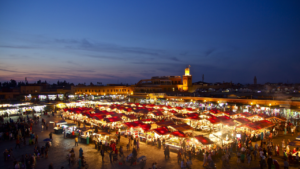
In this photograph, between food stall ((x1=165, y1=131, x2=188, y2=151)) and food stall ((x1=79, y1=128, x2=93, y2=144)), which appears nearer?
food stall ((x1=165, y1=131, x2=188, y2=151))

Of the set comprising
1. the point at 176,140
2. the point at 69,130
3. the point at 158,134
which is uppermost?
the point at 158,134

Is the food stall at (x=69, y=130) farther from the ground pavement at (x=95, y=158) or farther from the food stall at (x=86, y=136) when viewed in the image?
the food stall at (x=86, y=136)

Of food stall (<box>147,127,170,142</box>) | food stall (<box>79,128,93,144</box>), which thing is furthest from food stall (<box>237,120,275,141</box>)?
food stall (<box>79,128,93,144</box>)

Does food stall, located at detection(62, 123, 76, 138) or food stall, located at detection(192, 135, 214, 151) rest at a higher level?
food stall, located at detection(192, 135, 214, 151)

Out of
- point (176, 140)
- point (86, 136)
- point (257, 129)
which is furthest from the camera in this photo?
point (86, 136)

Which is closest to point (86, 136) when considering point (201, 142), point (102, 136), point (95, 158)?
point (102, 136)

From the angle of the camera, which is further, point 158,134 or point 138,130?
point 138,130

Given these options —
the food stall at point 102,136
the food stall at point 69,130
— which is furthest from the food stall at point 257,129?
the food stall at point 69,130

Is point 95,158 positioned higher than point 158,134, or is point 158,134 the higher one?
point 158,134

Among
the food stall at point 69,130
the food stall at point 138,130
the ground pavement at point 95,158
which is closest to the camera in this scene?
the ground pavement at point 95,158

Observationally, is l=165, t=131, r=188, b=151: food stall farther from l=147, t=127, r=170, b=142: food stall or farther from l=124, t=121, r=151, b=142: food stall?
l=124, t=121, r=151, b=142: food stall

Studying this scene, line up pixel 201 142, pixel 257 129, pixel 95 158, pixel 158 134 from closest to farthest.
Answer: pixel 201 142 → pixel 95 158 → pixel 158 134 → pixel 257 129

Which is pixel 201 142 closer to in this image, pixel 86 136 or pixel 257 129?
pixel 257 129

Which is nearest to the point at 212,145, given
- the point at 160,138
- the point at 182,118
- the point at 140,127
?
the point at 160,138
